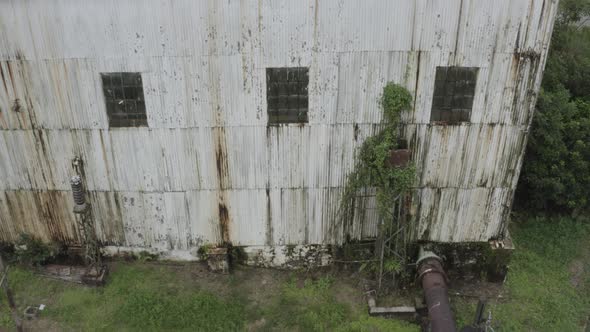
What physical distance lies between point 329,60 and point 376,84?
123cm

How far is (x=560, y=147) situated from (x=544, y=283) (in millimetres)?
4068

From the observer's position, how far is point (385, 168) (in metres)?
11.3

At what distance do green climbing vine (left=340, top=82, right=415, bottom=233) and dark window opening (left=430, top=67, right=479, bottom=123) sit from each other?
706 millimetres

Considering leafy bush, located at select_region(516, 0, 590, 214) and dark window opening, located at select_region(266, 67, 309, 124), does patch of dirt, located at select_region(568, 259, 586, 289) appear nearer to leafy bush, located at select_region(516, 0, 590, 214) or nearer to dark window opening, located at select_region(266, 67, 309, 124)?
leafy bush, located at select_region(516, 0, 590, 214)

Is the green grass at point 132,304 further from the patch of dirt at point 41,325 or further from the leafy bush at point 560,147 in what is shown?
the leafy bush at point 560,147

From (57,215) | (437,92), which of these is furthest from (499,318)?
(57,215)

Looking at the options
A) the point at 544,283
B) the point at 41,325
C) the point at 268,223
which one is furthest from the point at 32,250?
the point at 544,283

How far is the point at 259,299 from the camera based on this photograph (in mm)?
12234

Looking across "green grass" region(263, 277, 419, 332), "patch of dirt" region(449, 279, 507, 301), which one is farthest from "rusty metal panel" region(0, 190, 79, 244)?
"patch of dirt" region(449, 279, 507, 301)

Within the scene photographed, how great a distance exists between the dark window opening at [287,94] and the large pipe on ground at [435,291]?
15.6 feet

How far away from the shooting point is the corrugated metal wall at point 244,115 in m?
10.3

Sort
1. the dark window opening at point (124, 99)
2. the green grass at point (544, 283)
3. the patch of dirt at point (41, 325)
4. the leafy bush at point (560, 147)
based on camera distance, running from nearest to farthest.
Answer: the dark window opening at point (124, 99)
the patch of dirt at point (41, 325)
the green grass at point (544, 283)
the leafy bush at point (560, 147)

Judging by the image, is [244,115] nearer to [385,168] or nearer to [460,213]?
[385,168]

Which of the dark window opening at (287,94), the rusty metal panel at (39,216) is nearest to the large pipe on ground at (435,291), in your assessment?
the dark window opening at (287,94)
